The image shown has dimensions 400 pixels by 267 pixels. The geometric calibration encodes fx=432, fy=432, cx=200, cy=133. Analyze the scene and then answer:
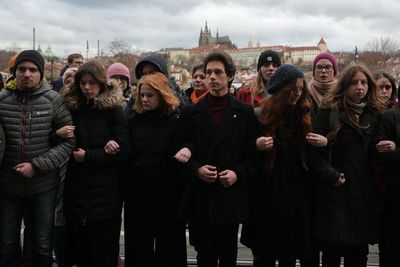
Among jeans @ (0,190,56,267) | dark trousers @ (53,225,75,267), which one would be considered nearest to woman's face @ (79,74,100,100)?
jeans @ (0,190,56,267)

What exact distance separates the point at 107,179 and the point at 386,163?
2315 millimetres

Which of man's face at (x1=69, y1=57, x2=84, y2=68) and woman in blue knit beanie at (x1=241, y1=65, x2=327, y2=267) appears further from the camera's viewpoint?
man's face at (x1=69, y1=57, x2=84, y2=68)

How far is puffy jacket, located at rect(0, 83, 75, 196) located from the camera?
138 inches

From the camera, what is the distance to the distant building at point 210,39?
16062 centimetres

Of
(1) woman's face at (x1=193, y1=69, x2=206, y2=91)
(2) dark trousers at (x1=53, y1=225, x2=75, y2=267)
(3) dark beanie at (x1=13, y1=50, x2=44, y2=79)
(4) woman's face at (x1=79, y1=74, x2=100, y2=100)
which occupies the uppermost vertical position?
(3) dark beanie at (x1=13, y1=50, x2=44, y2=79)

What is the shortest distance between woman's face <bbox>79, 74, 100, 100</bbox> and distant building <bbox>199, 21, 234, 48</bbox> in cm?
15883

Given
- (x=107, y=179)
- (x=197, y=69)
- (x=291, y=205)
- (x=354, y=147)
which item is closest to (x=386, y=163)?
(x=354, y=147)

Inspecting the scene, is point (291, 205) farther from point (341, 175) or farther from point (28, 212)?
point (28, 212)

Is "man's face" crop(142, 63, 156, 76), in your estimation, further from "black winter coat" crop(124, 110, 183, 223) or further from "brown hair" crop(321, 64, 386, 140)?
"brown hair" crop(321, 64, 386, 140)

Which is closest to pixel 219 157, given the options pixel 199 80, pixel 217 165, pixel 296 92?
pixel 217 165

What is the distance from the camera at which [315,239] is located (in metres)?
3.73

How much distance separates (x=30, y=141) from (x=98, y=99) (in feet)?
2.13

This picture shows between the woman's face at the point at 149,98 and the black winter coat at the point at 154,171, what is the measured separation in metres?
0.05

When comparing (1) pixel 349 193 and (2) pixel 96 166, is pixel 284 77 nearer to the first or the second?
(1) pixel 349 193
